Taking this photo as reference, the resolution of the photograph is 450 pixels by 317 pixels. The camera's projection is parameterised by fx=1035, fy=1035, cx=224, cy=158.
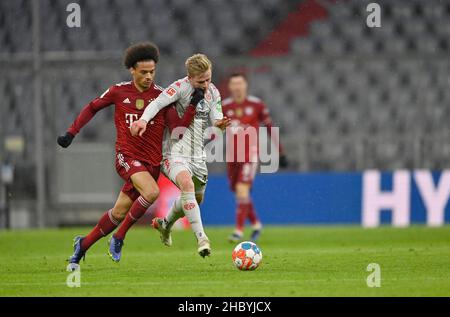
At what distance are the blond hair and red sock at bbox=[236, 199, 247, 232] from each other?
4.09 metres

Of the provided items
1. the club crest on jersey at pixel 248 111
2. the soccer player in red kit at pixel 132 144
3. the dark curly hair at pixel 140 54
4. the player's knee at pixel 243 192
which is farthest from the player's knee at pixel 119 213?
the club crest on jersey at pixel 248 111

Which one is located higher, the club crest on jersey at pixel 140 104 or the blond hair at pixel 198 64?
the blond hair at pixel 198 64

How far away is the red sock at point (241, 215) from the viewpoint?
12609 millimetres

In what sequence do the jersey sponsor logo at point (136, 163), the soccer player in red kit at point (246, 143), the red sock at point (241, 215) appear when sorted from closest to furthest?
1. the jersey sponsor logo at point (136, 163)
2. the red sock at point (241, 215)
3. the soccer player in red kit at point (246, 143)

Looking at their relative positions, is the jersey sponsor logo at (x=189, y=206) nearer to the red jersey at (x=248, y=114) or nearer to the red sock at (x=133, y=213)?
the red sock at (x=133, y=213)

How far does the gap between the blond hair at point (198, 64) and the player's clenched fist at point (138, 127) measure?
666mm

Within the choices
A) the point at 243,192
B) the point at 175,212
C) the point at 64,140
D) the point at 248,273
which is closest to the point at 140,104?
the point at 64,140

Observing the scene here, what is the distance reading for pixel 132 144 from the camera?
884 centimetres

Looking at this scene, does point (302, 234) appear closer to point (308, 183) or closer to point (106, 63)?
point (308, 183)

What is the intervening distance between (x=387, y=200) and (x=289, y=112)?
3.51m
